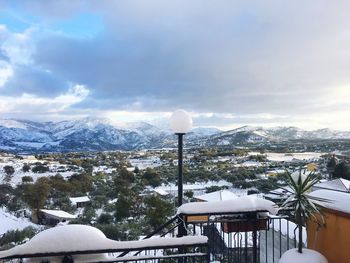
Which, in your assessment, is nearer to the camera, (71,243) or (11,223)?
(71,243)

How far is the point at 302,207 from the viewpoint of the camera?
3.01 metres

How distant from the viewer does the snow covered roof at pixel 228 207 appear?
3.37 m

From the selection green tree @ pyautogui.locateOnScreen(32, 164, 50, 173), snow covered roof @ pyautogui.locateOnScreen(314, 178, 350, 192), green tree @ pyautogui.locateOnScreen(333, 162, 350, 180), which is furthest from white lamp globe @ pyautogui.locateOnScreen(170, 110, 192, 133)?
green tree @ pyautogui.locateOnScreen(32, 164, 50, 173)

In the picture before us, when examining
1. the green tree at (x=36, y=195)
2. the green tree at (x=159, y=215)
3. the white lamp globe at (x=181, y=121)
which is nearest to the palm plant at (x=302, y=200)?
the white lamp globe at (x=181, y=121)

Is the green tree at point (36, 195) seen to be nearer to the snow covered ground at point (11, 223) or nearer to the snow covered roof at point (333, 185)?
the snow covered ground at point (11, 223)

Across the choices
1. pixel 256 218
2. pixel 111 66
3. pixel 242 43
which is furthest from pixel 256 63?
pixel 111 66

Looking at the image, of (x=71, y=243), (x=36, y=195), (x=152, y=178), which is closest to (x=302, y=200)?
(x=71, y=243)

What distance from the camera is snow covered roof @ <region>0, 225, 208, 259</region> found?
2.31 meters

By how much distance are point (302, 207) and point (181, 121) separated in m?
2.19

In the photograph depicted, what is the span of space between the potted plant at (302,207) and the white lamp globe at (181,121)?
1.83m

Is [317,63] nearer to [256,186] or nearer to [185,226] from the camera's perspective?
[185,226]

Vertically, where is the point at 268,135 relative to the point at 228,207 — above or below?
above

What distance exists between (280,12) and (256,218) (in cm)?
542

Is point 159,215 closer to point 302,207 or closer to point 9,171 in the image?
point 302,207
